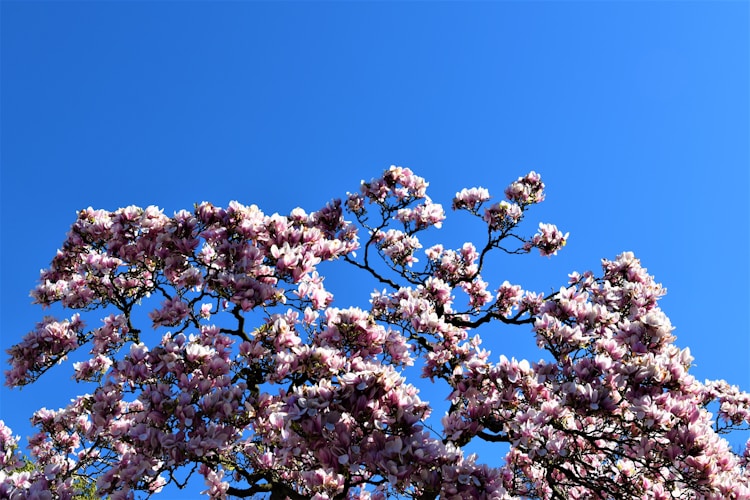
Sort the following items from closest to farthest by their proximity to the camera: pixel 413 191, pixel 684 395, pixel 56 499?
pixel 684 395 < pixel 56 499 < pixel 413 191

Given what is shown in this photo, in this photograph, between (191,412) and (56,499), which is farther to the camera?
(56,499)

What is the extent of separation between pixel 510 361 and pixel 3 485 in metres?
5.81

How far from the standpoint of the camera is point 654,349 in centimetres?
579

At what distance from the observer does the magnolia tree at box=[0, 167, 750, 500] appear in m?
4.97

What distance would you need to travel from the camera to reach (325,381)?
16.4ft

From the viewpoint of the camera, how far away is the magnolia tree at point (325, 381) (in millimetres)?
4969

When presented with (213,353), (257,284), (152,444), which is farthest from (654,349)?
(152,444)

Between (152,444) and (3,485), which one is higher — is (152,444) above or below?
above

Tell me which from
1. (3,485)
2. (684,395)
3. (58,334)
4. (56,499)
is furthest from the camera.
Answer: (58,334)

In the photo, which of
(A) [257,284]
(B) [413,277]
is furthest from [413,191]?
(A) [257,284]

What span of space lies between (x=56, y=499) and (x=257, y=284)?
3.90m

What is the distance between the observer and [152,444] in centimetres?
549

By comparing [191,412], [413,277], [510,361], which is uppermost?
[413,277]

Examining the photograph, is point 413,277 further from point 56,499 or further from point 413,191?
point 56,499
